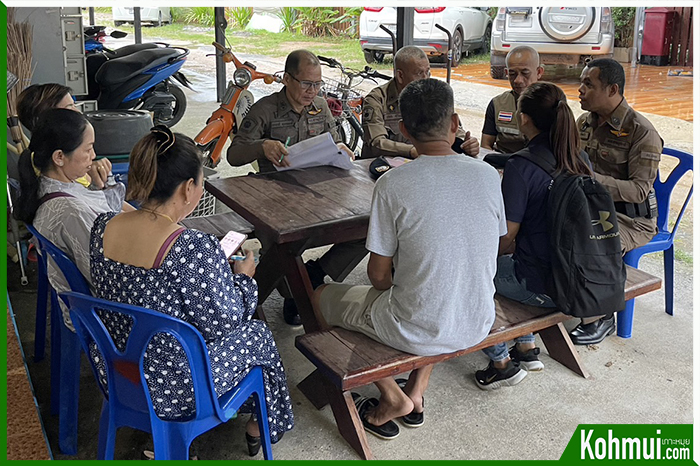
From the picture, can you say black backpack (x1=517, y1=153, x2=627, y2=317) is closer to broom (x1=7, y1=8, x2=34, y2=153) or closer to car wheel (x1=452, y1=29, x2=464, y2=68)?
broom (x1=7, y1=8, x2=34, y2=153)

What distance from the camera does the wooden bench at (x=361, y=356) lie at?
231 cm

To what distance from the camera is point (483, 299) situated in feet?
7.71

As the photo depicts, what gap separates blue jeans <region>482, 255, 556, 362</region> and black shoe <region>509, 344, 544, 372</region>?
0.55ft

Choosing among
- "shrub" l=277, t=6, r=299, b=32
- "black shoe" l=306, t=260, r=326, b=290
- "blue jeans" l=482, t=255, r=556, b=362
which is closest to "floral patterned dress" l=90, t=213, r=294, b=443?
"blue jeans" l=482, t=255, r=556, b=362

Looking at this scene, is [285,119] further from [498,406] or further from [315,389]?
[498,406]

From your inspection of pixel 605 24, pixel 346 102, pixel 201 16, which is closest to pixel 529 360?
pixel 346 102

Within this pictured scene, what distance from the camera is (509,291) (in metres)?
2.78

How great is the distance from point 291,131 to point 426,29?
313 inches

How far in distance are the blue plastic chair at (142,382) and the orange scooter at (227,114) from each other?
3.36m

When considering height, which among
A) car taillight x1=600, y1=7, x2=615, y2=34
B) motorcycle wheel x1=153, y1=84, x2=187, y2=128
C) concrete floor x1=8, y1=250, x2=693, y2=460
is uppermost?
car taillight x1=600, y1=7, x2=615, y2=34

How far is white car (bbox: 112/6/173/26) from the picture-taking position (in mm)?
18491

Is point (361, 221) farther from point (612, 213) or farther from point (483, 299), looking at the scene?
point (612, 213)

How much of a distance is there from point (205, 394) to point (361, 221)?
1.00m

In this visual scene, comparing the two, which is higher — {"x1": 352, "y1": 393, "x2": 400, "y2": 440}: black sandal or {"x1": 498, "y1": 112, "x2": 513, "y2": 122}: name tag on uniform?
{"x1": 498, "y1": 112, "x2": 513, "y2": 122}: name tag on uniform
